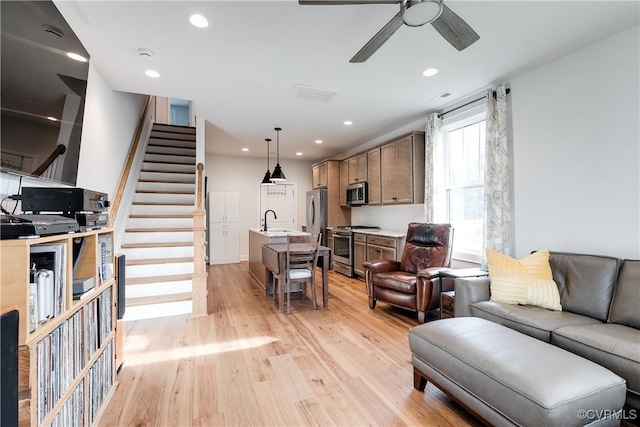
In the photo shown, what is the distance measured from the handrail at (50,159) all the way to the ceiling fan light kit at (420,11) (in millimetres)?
2143

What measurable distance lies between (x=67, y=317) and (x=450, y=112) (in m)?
4.35

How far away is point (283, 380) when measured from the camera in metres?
2.13

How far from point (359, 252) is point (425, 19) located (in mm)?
3972

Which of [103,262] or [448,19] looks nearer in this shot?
[448,19]

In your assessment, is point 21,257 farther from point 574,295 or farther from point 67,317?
point 574,295

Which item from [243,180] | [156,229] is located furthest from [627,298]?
[243,180]

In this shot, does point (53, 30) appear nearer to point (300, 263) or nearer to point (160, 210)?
point (300, 263)

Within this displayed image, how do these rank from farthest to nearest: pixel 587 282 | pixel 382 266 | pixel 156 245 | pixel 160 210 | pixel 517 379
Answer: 1. pixel 160 210
2. pixel 156 245
3. pixel 382 266
4. pixel 587 282
5. pixel 517 379

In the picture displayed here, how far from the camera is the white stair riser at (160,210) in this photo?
4.47 m

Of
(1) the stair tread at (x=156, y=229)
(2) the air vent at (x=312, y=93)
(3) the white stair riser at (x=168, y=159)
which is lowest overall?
(1) the stair tread at (x=156, y=229)

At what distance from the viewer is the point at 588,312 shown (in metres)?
2.12

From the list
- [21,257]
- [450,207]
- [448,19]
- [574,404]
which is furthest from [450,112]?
[21,257]

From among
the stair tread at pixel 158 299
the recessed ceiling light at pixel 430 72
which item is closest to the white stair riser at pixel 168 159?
the stair tread at pixel 158 299

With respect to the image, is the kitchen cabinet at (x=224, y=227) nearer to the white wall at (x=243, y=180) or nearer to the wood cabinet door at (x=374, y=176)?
the white wall at (x=243, y=180)
